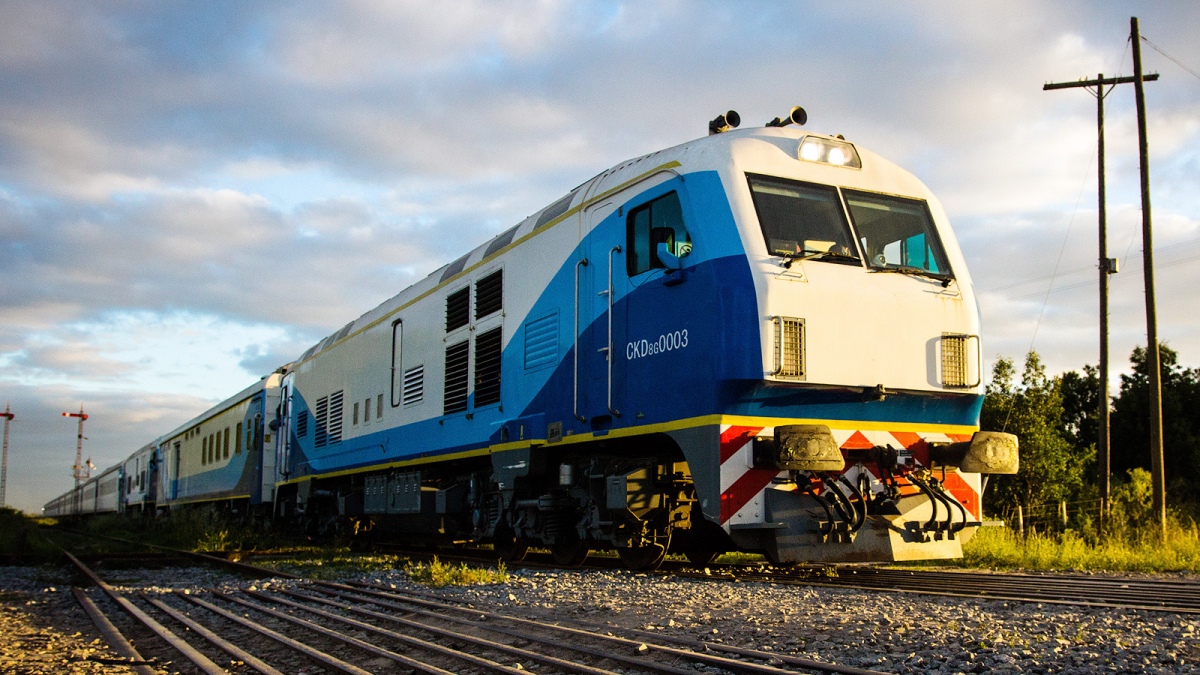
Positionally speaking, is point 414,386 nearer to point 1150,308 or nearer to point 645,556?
point 645,556

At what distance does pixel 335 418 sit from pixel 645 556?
9.09 meters

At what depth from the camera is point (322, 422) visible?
1750 centimetres

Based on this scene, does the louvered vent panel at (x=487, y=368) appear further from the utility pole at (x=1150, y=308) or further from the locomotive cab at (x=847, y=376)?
the utility pole at (x=1150, y=308)

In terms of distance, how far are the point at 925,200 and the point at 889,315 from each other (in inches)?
59.4

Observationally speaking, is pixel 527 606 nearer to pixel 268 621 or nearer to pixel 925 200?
pixel 268 621

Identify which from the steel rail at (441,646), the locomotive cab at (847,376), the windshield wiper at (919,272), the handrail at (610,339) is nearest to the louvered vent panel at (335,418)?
the steel rail at (441,646)

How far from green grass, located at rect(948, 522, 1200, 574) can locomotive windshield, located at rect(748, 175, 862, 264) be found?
155 inches

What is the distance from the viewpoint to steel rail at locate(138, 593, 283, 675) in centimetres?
524

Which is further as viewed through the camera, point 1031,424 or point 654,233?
point 1031,424

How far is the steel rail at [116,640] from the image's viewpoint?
522cm

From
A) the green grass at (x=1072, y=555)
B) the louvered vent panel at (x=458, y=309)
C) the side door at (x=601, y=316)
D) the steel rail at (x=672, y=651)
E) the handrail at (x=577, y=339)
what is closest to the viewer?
the steel rail at (x=672, y=651)

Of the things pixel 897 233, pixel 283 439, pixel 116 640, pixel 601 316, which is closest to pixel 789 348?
pixel 897 233

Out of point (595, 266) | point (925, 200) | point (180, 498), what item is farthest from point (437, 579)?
point (180, 498)

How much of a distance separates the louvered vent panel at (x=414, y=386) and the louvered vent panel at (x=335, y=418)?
336cm
